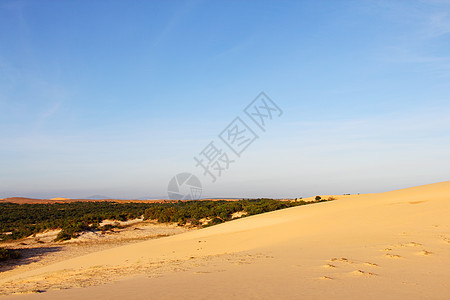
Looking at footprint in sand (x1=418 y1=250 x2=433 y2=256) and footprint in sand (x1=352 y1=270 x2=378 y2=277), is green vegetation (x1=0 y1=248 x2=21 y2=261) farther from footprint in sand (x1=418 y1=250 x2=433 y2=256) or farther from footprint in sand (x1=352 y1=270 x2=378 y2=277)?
footprint in sand (x1=418 y1=250 x2=433 y2=256)

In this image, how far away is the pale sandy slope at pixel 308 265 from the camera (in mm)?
4871

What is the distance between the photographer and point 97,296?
5.17m

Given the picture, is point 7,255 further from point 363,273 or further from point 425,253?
point 425,253

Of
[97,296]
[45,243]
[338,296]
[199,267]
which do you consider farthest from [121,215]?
[338,296]

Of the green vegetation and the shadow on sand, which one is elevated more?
the green vegetation

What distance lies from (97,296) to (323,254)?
17.3 feet

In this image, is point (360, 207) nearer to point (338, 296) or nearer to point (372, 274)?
→ point (372, 274)

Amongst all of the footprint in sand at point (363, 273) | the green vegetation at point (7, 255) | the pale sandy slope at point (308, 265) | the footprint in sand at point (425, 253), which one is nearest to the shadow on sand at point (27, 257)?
the green vegetation at point (7, 255)

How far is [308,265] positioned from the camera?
6.69 meters

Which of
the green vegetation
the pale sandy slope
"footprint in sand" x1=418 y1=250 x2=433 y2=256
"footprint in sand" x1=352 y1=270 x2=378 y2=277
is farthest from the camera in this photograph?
the green vegetation

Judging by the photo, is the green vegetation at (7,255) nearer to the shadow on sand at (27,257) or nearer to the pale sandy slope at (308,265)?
the shadow on sand at (27,257)

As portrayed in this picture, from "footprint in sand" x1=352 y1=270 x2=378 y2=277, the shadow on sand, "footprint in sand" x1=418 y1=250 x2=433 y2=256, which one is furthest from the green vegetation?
"footprint in sand" x1=418 y1=250 x2=433 y2=256

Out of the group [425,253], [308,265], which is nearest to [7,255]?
[308,265]

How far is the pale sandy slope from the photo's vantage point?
487 cm
